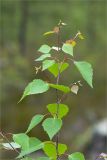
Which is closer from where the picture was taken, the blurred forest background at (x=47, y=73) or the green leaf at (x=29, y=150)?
the green leaf at (x=29, y=150)

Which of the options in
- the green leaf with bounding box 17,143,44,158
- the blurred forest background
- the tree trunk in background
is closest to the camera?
the green leaf with bounding box 17,143,44,158


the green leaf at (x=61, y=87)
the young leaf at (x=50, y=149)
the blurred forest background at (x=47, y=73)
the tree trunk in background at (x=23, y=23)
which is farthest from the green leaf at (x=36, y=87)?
the tree trunk in background at (x=23, y=23)

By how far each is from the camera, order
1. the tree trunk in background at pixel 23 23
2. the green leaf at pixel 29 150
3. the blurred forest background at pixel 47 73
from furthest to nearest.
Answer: the tree trunk in background at pixel 23 23
the blurred forest background at pixel 47 73
the green leaf at pixel 29 150

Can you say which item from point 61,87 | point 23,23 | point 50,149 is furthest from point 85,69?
point 23,23

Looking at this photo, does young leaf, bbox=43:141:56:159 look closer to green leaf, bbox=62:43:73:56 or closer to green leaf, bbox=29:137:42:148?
green leaf, bbox=29:137:42:148

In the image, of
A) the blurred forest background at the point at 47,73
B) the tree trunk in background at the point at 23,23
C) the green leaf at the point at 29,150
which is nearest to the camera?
the green leaf at the point at 29,150

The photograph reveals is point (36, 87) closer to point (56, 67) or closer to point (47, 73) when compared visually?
point (56, 67)

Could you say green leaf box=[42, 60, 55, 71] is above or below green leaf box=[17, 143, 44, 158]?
above

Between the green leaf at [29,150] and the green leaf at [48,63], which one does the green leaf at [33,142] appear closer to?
the green leaf at [29,150]

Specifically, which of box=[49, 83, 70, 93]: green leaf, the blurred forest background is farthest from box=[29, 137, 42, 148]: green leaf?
the blurred forest background

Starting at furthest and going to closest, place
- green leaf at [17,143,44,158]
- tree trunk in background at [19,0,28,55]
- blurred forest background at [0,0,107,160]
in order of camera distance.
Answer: tree trunk in background at [19,0,28,55]
blurred forest background at [0,0,107,160]
green leaf at [17,143,44,158]
